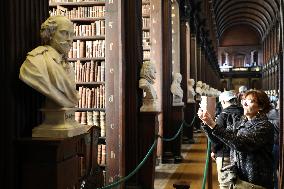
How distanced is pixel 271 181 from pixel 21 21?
5.91 ft

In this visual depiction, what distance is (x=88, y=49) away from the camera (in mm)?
5367

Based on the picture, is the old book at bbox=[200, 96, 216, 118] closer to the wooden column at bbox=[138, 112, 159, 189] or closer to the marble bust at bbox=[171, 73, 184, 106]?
the wooden column at bbox=[138, 112, 159, 189]

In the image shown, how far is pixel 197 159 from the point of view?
7.42m

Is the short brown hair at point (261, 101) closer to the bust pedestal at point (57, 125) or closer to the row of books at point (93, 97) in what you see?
the bust pedestal at point (57, 125)

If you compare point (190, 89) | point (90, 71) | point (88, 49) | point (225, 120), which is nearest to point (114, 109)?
point (90, 71)

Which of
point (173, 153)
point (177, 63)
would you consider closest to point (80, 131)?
point (173, 153)

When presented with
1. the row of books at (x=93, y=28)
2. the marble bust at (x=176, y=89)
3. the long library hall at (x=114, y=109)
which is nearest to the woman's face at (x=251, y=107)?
the long library hall at (x=114, y=109)

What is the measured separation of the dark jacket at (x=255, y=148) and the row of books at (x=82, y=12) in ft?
11.5

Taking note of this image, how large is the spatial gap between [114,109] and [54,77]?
8.41ft

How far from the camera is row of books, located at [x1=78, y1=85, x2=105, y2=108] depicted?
522 centimetres

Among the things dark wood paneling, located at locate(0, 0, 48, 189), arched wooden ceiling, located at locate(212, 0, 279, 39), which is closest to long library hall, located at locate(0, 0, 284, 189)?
dark wood paneling, located at locate(0, 0, 48, 189)

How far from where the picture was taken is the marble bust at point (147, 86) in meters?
4.66

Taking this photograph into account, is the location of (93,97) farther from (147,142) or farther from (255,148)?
(255,148)

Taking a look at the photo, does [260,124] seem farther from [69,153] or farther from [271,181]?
[69,153]
